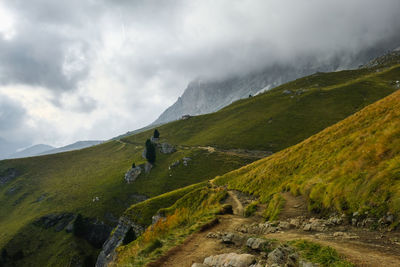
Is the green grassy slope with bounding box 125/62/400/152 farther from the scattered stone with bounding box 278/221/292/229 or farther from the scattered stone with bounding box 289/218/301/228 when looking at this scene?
the scattered stone with bounding box 278/221/292/229

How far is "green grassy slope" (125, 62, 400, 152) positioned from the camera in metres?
107

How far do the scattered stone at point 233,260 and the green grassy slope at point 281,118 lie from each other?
92.1m

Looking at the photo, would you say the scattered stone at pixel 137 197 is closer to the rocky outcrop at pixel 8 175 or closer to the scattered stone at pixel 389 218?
the scattered stone at pixel 389 218

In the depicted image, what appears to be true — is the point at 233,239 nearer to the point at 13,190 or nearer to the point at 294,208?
the point at 294,208

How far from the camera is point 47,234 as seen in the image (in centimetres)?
7681

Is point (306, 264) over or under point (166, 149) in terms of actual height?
under

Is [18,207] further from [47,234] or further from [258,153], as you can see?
[258,153]

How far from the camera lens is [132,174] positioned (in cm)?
9825

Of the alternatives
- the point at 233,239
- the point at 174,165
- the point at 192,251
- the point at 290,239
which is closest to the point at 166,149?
the point at 174,165

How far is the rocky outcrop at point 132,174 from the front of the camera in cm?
9644

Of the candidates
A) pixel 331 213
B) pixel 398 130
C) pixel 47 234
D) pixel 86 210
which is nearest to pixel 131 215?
pixel 86 210

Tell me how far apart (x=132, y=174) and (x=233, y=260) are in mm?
96831

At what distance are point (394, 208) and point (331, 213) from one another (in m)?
3.99

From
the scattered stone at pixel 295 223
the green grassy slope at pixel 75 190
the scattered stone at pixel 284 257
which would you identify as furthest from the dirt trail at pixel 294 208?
the green grassy slope at pixel 75 190
